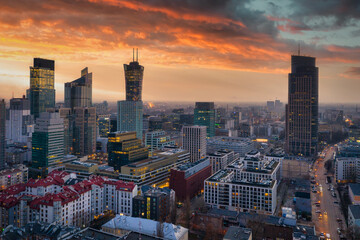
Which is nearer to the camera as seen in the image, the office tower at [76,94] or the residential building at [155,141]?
the residential building at [155,141]

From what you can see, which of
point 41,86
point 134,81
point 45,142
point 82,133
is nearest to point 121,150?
point 45,142

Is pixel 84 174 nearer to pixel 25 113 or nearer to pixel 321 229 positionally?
pixel 321 229

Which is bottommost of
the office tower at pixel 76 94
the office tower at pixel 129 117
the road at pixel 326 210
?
the road at pixel 326 210

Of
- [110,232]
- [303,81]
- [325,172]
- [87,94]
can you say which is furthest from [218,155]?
[87,94]

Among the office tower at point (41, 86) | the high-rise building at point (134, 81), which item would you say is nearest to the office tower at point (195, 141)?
the high-rise building at point (134, 81)

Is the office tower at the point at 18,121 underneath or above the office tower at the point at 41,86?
underneath

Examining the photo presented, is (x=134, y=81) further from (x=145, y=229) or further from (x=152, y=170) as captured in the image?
(x=145, y=229)

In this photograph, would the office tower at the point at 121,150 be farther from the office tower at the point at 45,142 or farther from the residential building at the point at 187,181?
the office tower at the point at 45,142
